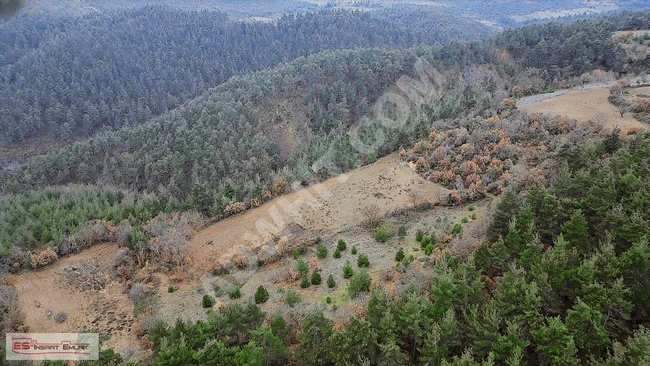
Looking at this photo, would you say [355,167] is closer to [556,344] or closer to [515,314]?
[515,314]

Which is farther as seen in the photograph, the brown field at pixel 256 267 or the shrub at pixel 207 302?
the brown field at pixel 256 267

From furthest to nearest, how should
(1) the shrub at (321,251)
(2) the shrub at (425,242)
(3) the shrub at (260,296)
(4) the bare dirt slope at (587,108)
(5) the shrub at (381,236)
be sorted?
(4) the bare dirt slope at (587,108) → (5) the shrub at (381,236) → (1) the shrub at (321,251) → (2) the shrub at (425,242) → (3) the shrub at (260,296)

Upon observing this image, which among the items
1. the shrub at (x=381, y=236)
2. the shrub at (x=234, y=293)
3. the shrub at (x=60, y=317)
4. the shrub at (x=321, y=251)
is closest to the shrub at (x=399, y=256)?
the shrub at (x=381, y=236)

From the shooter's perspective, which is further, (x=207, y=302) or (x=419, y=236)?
(x=419, y=236)

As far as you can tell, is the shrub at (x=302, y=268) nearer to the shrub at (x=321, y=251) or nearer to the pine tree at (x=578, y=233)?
the shrub at (x=321, y=251)

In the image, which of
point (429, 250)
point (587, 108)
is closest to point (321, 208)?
point (429, 250)

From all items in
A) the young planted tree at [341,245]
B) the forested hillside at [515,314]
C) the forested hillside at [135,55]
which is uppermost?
the forested hillside at [515,314]

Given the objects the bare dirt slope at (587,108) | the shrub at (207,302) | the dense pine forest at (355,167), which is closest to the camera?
the dense pine forest at (355,167)
